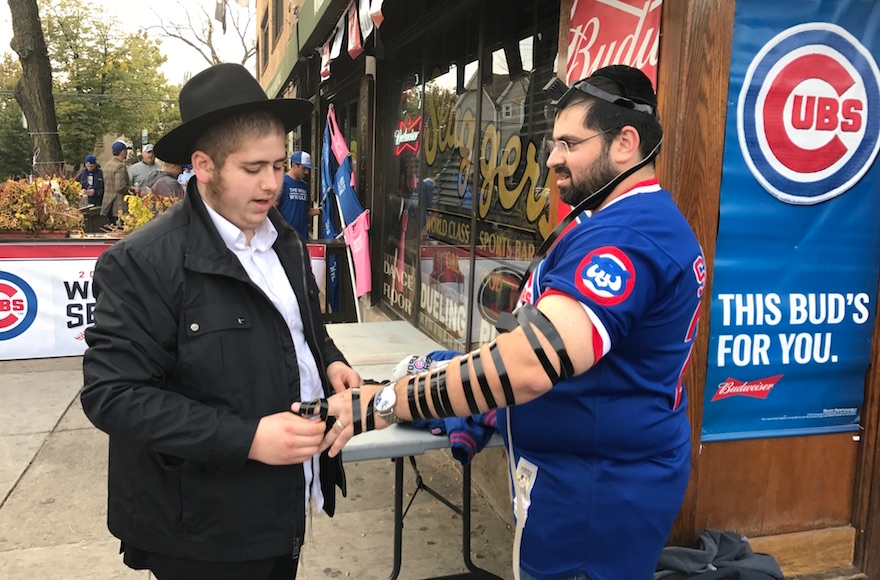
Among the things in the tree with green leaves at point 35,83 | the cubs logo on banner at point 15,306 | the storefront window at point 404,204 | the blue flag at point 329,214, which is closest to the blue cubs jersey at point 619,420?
the storefront window at point 404,204

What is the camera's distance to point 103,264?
5.04 ft

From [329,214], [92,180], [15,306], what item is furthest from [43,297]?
[92,180]

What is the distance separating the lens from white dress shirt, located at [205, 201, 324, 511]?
170 centimetres

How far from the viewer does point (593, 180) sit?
5.78ft

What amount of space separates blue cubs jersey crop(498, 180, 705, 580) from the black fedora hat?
31.9 inches

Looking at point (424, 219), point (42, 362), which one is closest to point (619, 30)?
point (424, 219)

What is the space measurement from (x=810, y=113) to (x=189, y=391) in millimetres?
2365

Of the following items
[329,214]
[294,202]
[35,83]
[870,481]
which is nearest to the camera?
[870,481]

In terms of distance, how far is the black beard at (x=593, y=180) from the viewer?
68.6 inches

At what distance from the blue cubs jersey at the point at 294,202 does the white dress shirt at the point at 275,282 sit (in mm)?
6370

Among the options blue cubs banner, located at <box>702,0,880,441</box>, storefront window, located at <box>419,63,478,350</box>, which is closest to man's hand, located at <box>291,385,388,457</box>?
blue cubs banner, located at <box>702,0,880,441</box>

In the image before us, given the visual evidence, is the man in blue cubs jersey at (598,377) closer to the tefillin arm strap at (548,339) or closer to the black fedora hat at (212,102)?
the tefillin arm strap at (548,339)

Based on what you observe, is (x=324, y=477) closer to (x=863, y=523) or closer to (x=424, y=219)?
(x=863, y=523)

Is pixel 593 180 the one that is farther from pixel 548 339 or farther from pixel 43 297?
pixel 43 297
